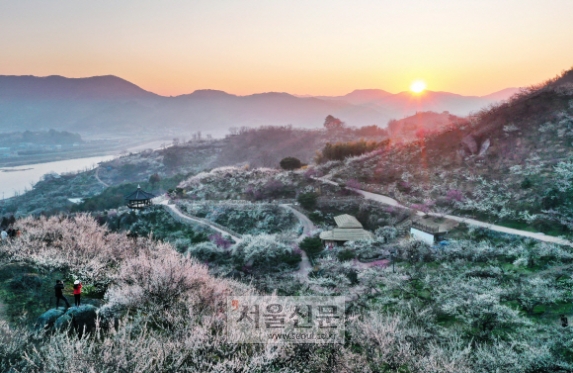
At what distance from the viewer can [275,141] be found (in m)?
134

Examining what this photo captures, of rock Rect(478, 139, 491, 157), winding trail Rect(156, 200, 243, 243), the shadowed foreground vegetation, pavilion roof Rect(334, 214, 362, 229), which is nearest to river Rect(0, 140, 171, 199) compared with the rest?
winding trail Rect(156, 200, 243, 243)

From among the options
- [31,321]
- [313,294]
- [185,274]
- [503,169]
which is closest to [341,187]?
[503,169]

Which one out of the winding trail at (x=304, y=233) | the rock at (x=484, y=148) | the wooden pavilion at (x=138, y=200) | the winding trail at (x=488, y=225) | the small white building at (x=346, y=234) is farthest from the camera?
the wooden pavilion at (x=138, y=200)

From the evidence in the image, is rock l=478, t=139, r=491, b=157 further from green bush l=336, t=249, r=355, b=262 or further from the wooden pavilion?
the wooden pavilion

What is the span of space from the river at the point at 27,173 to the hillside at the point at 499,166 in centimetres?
10284

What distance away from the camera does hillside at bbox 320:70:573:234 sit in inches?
1135

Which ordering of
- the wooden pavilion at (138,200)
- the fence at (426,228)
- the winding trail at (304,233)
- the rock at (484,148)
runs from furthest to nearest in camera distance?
the wooden pavilion at (138,200) < the rock at (484,148) < the fence at (426,228) < the winding trail at (304,233)

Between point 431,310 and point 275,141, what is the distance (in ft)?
394

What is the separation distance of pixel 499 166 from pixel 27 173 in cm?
15282

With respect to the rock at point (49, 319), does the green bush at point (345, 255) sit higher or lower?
lower

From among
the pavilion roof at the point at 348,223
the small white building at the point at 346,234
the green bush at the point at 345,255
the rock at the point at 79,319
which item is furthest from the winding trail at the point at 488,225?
the rock at the point at 79,319

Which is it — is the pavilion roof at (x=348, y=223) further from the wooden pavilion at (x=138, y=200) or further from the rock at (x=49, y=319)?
the wooden pavilion at (x=138, y=200)

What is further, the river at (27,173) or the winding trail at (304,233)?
the river at (27,173)

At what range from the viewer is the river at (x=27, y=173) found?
11131cm
